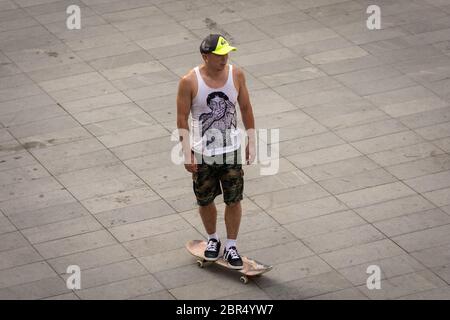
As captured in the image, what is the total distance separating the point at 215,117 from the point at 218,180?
2.03ft

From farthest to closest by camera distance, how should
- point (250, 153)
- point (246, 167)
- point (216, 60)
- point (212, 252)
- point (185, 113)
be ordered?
point (246, 167) → point (212, 252) → point (250, 153) → point (185, 113) → point (216, 60)

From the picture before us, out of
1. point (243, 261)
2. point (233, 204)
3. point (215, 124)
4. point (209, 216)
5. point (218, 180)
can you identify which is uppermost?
point (215, 124)

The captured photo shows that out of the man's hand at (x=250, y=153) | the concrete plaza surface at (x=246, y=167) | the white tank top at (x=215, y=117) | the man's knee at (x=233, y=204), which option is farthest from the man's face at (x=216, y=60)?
the concrete plaza surface at (x=246, y=167)

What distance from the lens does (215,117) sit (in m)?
9.54

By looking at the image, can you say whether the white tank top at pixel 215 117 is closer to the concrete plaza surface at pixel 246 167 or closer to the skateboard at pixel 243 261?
the skateboard at pixel 243 261

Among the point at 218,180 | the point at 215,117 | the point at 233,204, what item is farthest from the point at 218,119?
the point at 233,204

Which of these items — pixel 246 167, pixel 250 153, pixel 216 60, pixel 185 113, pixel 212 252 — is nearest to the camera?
pixel 216 60

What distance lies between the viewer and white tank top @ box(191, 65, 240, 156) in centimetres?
952

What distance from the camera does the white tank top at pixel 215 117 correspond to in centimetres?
952

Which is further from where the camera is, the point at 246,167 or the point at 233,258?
the point at 246,167

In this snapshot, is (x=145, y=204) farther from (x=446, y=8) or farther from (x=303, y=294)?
(x=446, y=8)

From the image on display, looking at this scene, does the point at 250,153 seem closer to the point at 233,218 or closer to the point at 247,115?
the point at 247,115

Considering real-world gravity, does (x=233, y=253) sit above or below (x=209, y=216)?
below
